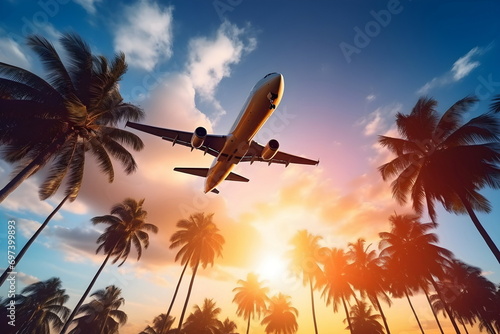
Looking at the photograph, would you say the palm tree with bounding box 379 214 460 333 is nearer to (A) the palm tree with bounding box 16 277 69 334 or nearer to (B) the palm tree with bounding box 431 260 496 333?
(B) the palm tree with bounding box 431 260 496 333

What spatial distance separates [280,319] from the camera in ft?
155

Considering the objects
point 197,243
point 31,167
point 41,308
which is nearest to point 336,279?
point 197,243

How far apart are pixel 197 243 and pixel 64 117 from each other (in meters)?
23.9

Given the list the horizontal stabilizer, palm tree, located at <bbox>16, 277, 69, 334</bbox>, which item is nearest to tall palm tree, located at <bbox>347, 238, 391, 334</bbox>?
the horizontal stabilizer

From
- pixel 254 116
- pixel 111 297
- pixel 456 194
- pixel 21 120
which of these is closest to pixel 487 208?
pixel 456 194

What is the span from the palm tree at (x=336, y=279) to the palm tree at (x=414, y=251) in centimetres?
824

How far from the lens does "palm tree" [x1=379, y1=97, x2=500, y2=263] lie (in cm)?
1500

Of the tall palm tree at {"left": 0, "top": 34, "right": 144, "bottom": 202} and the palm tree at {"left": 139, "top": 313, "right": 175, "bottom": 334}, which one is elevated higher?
the tall palm tree at {"left": 0, "top": 34, "right": 144, "bottom": 202}

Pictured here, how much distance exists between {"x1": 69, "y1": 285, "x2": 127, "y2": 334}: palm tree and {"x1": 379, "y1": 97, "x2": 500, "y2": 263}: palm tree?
48.6 meters

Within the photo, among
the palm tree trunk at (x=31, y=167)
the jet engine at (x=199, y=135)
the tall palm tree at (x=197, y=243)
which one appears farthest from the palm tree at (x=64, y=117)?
the tall palm tree at (x=197, y=243)

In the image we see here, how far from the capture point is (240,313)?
45719mm

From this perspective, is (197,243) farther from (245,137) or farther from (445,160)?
(445,160)

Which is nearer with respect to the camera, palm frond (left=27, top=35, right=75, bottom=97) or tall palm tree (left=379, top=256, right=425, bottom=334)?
palm frond (left=27, top=35, right=75, bottom=97)

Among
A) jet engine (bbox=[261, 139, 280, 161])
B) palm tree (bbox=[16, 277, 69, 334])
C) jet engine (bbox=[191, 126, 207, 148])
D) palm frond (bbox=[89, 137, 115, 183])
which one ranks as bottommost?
palm tree (bbox=[16, 277, 69, 334])
